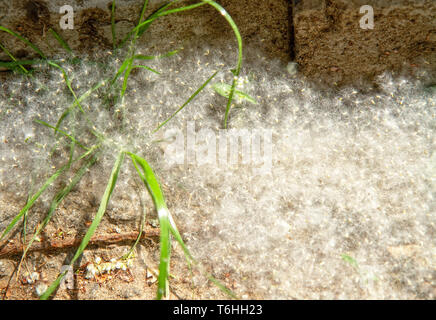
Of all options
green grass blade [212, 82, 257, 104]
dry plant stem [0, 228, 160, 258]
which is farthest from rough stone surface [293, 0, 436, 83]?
dry plant stem [0, 228, 160, 258]

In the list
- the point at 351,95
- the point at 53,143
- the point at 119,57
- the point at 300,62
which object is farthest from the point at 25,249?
the point at 351,95

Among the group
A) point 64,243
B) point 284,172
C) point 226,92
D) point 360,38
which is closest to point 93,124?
point 64,243

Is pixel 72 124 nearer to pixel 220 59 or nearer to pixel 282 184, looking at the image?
pixel 220 59

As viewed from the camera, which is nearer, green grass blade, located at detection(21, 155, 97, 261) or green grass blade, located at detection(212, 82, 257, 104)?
green grass blade, located at detection(21, 155, 97, 261)

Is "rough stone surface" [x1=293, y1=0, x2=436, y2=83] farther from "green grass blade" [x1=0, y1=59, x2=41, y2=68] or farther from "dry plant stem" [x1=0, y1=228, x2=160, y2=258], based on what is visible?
"green grass blade" [x1=0, y1=59, x2=41, y2=68]

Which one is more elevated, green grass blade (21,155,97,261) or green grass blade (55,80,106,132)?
green grass blade (55,80,106,132)

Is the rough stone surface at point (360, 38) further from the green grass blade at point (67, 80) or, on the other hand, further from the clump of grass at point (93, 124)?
the green grass blade at point (67, 80)

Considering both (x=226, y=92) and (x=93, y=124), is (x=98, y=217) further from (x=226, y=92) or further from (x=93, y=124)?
(x=226, y=92)
